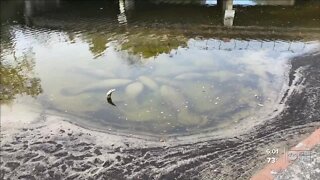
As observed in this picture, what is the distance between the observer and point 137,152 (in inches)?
431

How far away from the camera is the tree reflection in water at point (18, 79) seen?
47.6 feet

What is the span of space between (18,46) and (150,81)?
8.40 meters

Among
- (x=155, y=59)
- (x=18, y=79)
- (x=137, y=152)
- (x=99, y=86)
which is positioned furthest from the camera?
(x=155, y=59)

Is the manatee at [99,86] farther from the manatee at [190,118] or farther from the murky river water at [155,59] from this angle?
the manatee at [190,118]

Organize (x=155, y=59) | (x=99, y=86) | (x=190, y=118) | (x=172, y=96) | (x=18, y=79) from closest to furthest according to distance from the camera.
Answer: (x=190, y=118) → (x=172, y=96) → (x=99, y=86) → (x=18, y=79) → (x=155, y=59)

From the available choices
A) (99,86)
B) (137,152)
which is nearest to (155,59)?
(99,86)

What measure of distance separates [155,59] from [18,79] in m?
6.03

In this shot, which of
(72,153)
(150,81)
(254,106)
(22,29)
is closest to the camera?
(72,153)

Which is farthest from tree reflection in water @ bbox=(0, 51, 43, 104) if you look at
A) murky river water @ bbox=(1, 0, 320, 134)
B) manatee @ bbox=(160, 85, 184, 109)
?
manatee @ bbox=(160, 85, 184, 109)

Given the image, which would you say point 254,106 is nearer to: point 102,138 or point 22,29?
point 102,138

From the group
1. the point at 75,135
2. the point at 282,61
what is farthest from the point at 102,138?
the point at 282,61

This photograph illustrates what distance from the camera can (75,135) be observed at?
471 inches

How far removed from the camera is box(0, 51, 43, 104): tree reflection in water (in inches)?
571

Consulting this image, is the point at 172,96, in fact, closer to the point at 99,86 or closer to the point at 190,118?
the point at 190,118
